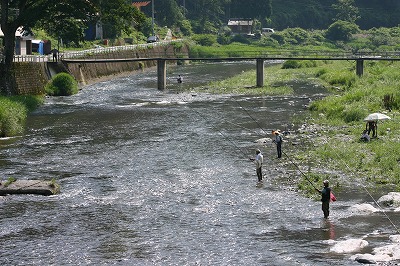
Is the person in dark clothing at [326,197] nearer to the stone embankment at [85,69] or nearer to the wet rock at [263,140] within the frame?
the wet rock at [263,140]

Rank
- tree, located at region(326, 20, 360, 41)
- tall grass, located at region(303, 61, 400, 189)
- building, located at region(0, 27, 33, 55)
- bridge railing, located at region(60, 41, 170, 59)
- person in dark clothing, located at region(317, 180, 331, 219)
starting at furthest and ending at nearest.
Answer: tree, located at region(326, 20, 360, 41) → building, located at region(0, 27, 33, 55) → bridge railing, located at region(60, 41, 170, 59) → tall grass, located at region(303, 61, 400, 189) → person in dark clothing, located at region(317, 180, 331, 219)

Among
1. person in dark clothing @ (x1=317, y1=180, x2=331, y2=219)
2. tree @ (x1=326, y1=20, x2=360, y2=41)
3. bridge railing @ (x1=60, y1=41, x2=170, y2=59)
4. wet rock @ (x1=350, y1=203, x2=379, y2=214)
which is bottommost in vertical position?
wet rock @ (x1=350, y1=203, x2=379, y2=214)

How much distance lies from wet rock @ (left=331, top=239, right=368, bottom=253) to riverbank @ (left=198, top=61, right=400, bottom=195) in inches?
296

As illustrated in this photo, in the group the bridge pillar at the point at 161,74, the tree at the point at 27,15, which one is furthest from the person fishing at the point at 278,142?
the bridge pillar at the point at 161,74

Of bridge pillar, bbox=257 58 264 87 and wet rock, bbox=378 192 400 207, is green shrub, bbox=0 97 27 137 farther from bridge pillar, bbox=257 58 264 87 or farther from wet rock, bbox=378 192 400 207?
bridge pillar, bbox=257 58 264 87

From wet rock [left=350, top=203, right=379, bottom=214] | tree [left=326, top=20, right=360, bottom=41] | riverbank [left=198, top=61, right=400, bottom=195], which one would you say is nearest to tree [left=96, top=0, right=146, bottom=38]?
riverbank [left=198, top=61, right=400, bottom=195]

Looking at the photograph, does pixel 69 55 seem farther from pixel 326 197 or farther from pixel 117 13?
pixel 326 197

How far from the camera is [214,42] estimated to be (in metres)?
162

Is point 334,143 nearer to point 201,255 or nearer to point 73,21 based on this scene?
point 201,255

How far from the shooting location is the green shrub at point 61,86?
7569cm

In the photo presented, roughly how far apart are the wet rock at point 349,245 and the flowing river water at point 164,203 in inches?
13.9

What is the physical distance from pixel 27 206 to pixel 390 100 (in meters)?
33.8

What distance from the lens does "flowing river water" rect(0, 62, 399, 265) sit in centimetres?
2606

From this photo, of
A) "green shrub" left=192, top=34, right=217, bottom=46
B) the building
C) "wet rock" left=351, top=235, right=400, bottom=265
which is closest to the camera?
"wet rock" left=351, top=235, right=400, bottom=265
